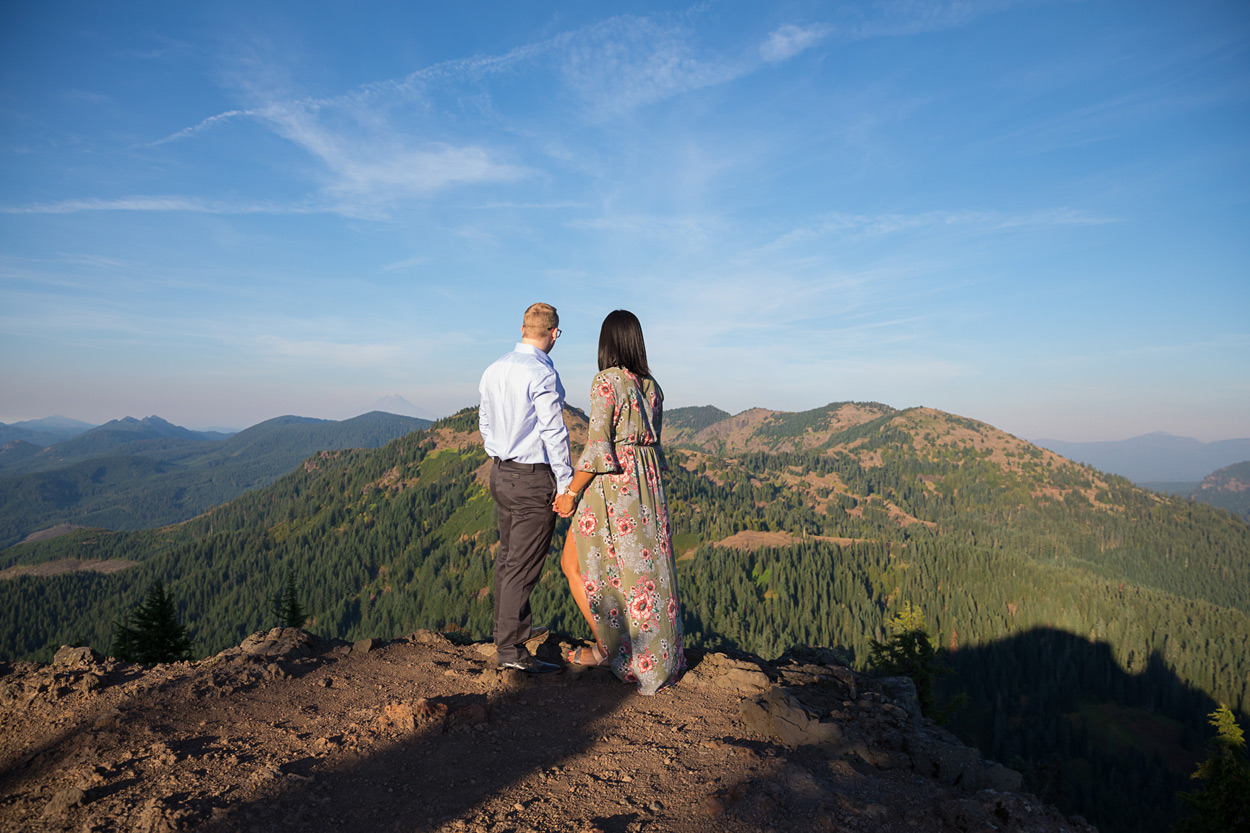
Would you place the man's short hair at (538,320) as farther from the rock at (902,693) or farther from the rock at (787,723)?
the rock at (902,693)

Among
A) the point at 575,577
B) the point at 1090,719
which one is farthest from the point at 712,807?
the point at 1090,719

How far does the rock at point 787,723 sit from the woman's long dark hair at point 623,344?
405 cm

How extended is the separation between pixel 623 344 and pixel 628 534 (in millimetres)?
2239

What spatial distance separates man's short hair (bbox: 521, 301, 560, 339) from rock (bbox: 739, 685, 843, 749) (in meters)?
4.94

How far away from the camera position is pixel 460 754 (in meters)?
5.31

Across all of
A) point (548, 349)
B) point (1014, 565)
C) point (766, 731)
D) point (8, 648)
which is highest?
point (548, 349)

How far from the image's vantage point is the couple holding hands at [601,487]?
662 cm

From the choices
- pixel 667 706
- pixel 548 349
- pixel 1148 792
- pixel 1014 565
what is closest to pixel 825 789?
pixel 667 706

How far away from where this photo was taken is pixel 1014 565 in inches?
5044

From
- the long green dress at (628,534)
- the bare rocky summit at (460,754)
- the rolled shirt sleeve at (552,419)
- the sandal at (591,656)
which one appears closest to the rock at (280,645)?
the bare rocky summit at (460,754)

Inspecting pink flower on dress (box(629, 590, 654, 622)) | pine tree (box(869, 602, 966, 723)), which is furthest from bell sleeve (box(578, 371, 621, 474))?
pine tree (box(869, 602, 966, 723))

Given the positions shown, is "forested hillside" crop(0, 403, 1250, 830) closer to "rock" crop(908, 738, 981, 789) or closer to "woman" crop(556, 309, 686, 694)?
"rock" crop(908, 738, 981, 789)

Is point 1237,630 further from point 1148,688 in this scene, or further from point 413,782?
point 413,782

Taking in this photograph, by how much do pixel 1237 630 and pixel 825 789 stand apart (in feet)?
544
